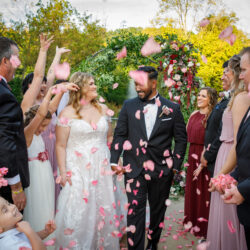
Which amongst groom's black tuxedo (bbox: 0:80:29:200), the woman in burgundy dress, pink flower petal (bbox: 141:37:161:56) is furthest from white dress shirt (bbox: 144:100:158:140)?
pink flower petal (bbox: 141:37:161:56)

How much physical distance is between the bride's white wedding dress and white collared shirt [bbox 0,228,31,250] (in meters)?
1.30

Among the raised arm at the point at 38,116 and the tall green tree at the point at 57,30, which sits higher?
the tall green tree at the point at 57,30

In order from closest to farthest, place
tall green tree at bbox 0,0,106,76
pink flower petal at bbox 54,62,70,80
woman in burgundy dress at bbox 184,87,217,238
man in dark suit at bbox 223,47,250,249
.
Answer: man in dark suit at bbox 223,47,250,249 < woman in burgundy dress at bbox 184,87,217,238 < pink flower petal at bbox 54,62,70,80 < tall green tree at bbox 0,0,106,76

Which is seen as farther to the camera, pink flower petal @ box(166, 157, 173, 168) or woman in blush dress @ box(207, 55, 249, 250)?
pink flower petal @ box(166, 157, 173, 168)

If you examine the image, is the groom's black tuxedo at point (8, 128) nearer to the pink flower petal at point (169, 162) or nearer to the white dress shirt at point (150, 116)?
the white dress shirt at point (150, 116)

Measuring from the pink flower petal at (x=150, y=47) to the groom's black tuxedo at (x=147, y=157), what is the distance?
2.53m

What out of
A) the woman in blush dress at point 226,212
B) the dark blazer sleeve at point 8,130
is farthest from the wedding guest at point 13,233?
the woman in blush dress at point 226,212

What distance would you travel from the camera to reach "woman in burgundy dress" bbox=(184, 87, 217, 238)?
4.07m

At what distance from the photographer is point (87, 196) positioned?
3.33 meters

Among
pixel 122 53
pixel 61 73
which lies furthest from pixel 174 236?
pixel 61 73

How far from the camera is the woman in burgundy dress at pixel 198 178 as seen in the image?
13.4ft

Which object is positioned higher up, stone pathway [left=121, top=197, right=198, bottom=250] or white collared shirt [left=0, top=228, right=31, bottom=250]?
white collared shirt [left=0, top=228, right=31, bottom=250]

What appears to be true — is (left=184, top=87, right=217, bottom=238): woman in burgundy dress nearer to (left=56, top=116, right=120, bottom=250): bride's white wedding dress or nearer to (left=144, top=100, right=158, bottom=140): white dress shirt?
(left=144, top=100, right=158, bottom=140): white dress shirt

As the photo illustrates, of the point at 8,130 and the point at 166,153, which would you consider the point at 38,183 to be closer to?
the point at 8,130
